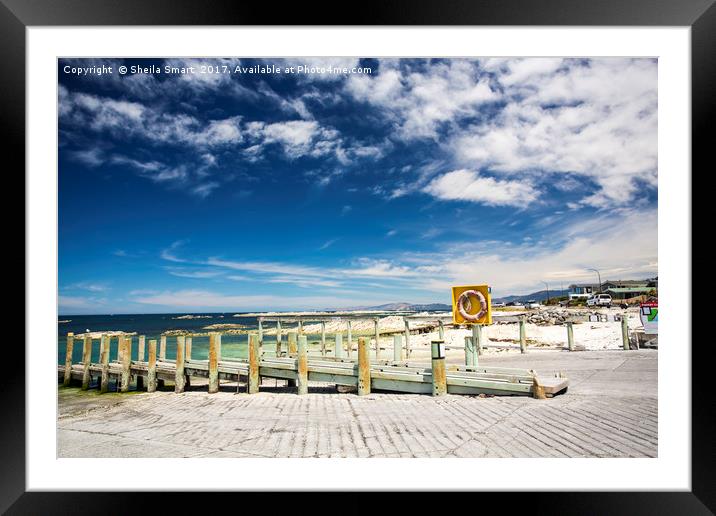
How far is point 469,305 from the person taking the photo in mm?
8055

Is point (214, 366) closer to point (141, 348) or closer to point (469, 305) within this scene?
point (141, 348)

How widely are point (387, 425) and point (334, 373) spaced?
1976 millimetres

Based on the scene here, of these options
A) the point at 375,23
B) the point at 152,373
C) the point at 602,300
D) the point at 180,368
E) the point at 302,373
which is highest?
the point at 375,23

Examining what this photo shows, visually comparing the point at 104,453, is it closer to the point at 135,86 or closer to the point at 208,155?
the point at 135,86

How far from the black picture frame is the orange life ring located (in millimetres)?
4822

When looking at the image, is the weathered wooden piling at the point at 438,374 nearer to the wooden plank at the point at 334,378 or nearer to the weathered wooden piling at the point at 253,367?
the wooden plank at the point at 334,378

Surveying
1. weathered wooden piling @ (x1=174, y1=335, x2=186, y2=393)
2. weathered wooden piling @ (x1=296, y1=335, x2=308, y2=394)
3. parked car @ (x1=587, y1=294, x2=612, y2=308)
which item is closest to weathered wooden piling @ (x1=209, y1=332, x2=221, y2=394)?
weathered wooden piling @ (x1=174, y1=335, x2=186, y2=393)

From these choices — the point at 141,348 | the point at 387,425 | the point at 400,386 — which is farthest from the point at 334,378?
the point at 141,348

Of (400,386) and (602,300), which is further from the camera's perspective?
(602,300)

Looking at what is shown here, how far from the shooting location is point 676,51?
10.8 feet

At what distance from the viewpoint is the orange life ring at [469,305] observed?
789cm

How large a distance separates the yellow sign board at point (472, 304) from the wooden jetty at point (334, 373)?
120 cm

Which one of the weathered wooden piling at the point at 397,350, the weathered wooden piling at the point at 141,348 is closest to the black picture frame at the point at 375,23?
the weathered wooden piling at the point at 397,350

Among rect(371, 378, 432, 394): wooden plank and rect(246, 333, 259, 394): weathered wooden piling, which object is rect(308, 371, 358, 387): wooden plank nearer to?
rect(371, 378, 432, 394): wooden plank
